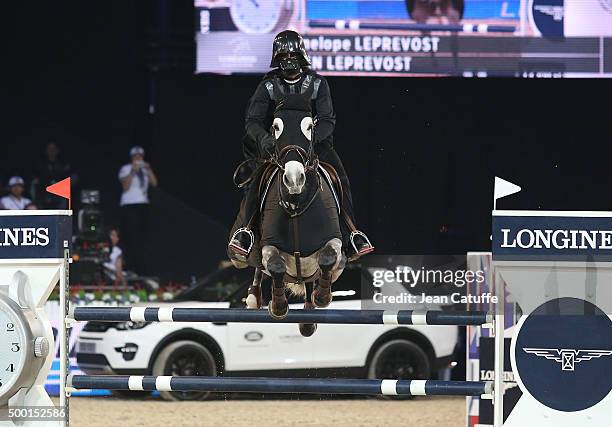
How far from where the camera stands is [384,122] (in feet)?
46.2

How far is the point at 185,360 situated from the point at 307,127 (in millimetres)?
5115

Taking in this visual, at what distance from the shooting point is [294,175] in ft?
20.8

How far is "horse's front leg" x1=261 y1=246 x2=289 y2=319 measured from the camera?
21.2ft

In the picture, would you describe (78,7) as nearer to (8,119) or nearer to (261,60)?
(8,119)

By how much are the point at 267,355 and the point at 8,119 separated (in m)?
6.09

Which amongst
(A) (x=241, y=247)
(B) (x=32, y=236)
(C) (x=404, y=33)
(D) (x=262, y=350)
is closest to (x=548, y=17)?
(C) (x=404, y=33)

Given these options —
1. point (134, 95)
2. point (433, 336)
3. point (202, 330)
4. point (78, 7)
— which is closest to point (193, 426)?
point (202, 330)

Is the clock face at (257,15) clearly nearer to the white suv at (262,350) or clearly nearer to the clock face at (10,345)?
the white suv at (262,350)

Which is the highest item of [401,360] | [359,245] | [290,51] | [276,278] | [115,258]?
[290,51]

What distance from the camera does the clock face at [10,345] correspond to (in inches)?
247

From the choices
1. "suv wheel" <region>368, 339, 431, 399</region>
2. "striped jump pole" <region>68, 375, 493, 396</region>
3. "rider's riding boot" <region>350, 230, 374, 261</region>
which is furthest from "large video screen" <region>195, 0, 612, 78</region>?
"striped jump pole" <region>68, 375, 493, 396</region>

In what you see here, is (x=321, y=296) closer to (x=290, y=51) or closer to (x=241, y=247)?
(x=241, y=247)

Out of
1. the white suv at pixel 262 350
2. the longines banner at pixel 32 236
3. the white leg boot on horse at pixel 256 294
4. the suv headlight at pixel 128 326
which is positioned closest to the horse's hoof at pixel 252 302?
the white leg boot on horse at pixel 256 294

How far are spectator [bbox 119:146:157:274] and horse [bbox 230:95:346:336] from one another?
7768mm
